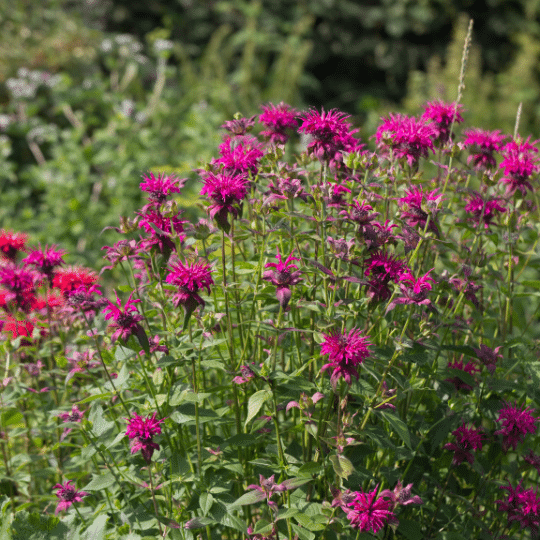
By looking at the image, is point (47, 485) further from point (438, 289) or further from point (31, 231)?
point (31, 231)

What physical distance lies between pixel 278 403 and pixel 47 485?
1.10 m

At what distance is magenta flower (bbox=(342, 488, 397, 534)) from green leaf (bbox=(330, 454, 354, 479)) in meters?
0.07

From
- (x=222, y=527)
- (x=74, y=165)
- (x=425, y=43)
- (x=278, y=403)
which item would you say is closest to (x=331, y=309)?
(x=278, y=403)

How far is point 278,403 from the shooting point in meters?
1.64

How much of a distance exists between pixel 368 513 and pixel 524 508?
52 centimetres

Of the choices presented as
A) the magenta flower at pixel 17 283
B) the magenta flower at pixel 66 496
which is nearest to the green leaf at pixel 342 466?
the magenta flower at pixel 66 496

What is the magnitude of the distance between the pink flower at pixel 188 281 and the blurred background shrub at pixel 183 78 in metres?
1.49

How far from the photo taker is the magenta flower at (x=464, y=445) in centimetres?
163

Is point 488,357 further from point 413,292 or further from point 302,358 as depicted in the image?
point 302,358

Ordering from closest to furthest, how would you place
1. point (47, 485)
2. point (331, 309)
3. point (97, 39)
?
point (331, 309) → point (47, 485) → point (97, 39)

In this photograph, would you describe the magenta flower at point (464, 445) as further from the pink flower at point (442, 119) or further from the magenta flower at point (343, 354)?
the pink flower at point (442, 119)

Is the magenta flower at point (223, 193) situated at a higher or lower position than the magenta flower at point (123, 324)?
higher

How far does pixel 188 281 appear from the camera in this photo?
1.37 meters

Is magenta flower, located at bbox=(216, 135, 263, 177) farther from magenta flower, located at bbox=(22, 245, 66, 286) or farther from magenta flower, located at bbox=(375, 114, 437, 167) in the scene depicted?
magenta flower, located at bbox=(22, 245, 66, 286)
